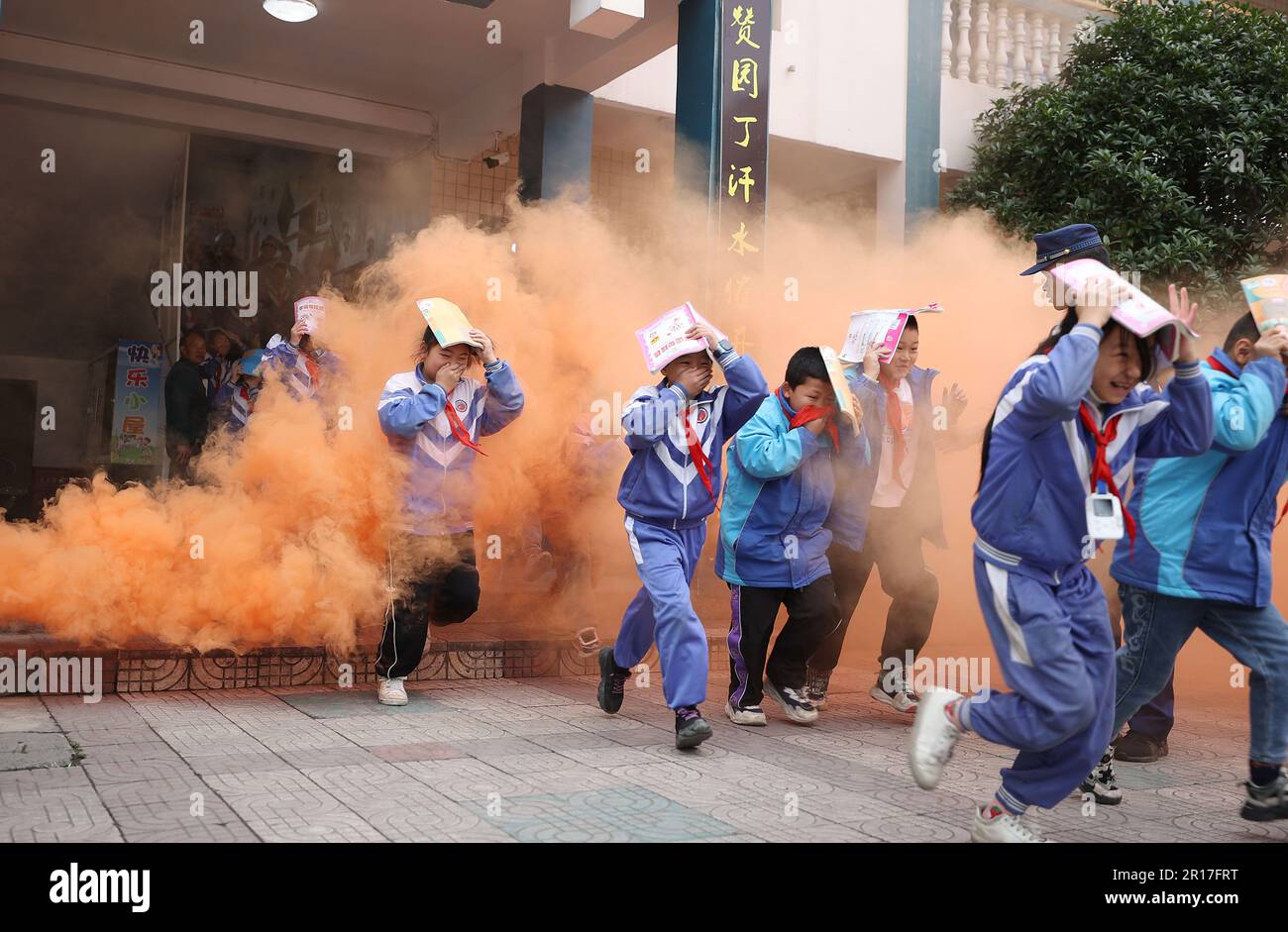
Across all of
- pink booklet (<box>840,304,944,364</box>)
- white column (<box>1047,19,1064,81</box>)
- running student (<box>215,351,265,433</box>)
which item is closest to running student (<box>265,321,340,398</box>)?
running student (<box>215,351,265,433</box>)

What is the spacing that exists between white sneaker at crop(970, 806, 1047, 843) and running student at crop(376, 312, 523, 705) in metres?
3.06

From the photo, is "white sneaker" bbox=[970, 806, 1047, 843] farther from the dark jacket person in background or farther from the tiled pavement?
the dark jacket person in background

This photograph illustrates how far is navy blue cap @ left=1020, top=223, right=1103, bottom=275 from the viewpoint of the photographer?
3717 millimetres

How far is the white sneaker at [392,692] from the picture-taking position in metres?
5.67

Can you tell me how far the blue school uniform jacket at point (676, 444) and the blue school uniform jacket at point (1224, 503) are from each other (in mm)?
1750

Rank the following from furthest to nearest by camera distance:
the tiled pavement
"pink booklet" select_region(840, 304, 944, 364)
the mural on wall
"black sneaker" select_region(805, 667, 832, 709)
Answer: the mural on wall, "black sneaker" select_region(805, 667, 832, 709), "pink booklet" select_region(840, 304, 944, 364), the tiled pavement

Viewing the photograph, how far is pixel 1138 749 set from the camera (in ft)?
16.4

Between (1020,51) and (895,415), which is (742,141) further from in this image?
(1020,51)

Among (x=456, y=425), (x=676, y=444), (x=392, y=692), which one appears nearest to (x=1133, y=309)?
(x=676, y=444)

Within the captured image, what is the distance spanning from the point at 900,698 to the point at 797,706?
66 cm

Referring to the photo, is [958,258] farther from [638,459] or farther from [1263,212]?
[638,459]

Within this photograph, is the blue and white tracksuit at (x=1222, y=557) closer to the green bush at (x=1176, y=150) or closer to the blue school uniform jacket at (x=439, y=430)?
the blue school uniform jacket at (x=439, y=430)

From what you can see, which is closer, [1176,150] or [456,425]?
[456,425]

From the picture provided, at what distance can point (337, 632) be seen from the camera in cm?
584
